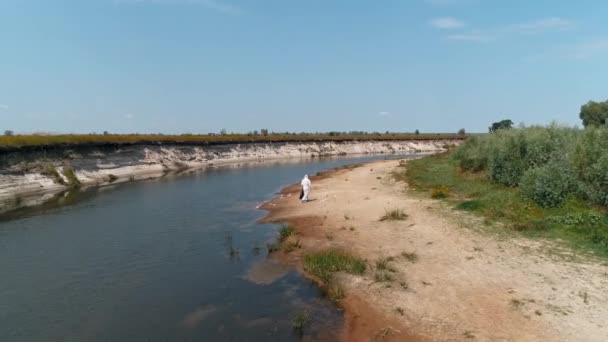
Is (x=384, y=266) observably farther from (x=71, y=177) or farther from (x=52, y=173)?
(x=71, y=177)

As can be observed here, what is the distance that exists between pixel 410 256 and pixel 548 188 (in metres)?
9.96

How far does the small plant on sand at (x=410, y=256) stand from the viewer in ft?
49.5

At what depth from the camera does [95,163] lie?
49.8 m

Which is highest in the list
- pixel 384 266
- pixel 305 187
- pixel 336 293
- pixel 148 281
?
pixel 305 187

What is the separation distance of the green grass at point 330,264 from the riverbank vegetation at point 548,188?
8.19 m

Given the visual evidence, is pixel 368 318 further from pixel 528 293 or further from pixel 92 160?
pixel 92 160

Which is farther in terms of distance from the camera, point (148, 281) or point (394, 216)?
point (394, 216)

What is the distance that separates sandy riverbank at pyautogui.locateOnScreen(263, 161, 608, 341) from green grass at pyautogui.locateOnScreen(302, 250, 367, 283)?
1.28ft

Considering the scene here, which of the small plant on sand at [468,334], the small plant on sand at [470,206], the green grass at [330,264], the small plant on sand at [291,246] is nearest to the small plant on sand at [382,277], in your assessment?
the green grass at [330,264]

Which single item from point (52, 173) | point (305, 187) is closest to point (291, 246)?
point (305, 187)

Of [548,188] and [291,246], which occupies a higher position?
[548,188]

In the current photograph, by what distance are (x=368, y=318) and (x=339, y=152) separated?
4067 inches

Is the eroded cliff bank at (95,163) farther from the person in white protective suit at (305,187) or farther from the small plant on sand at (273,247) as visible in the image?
the small plant on sand at (273,247)

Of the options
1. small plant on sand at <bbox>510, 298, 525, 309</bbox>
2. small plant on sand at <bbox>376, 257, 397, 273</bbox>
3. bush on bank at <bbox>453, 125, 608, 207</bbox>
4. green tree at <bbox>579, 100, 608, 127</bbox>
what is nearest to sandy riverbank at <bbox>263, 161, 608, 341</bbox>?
small plant on sand at <bbox>510, 298, 525, 309</bbox>
